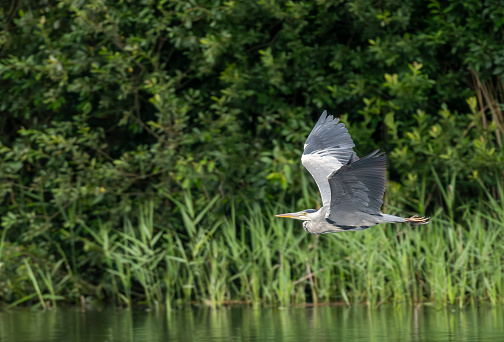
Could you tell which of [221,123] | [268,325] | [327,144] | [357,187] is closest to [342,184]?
[357,187]

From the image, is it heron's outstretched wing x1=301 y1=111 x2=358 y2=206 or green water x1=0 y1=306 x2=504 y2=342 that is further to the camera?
green water x1=0 y1=306 x2=504 y2=342

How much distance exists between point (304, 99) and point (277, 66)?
3.40ft

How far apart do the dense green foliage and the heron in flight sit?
111 inches

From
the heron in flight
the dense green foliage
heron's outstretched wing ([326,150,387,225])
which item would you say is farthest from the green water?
heron's outstretched wing ([326,150,387,225])

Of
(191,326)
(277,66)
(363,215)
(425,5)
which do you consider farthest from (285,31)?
(363,215)

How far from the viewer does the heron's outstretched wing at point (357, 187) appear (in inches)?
220

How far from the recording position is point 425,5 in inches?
435

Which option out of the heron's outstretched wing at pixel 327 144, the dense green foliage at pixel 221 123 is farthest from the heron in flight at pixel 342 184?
the dense green foliage at pixel 221 123

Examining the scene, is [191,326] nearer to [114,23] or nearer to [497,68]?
[114,23]

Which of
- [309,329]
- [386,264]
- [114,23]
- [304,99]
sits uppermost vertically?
[114,23]

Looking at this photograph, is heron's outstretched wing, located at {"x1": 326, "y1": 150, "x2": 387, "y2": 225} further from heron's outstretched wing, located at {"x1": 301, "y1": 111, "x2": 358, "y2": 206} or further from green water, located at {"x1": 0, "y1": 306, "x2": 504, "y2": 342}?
green water, located at {"x1": 0, "y1": 306, "x2": 504, "y2": 342}

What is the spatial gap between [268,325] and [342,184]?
287 cm

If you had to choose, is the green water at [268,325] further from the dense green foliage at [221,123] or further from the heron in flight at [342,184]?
the heron in flight at [342,184]

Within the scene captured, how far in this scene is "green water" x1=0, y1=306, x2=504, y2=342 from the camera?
7.47 metres
